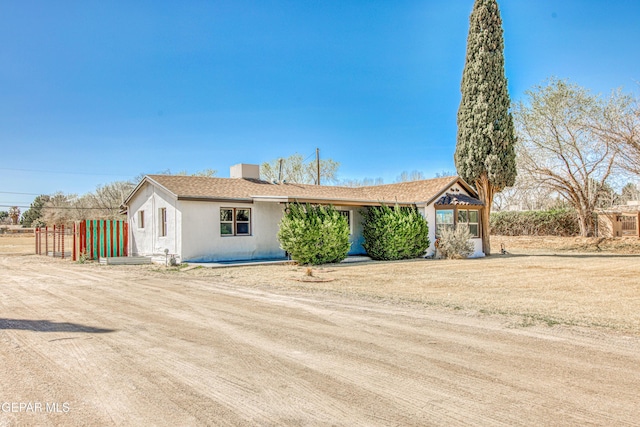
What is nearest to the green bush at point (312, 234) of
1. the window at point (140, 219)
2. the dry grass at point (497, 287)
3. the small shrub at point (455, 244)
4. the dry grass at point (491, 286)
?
the dry grass at point (491, 286)

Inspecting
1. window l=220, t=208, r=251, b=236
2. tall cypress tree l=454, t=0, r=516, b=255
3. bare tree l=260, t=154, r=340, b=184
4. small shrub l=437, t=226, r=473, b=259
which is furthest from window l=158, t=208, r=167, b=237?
bare tree l=260, t=154, r=340, b=184

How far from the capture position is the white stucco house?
17.3 m

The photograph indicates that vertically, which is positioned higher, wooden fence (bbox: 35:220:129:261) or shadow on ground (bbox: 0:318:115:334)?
wooden fence (bbox: 35:220:129:261)

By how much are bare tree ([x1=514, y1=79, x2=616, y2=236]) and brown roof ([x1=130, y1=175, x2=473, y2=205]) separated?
7.93m

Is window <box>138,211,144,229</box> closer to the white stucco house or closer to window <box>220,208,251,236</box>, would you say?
the white stucco house

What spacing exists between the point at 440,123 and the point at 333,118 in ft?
31.1

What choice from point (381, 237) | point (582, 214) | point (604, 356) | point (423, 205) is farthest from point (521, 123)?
point (604, 356)

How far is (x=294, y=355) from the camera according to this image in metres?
5.26

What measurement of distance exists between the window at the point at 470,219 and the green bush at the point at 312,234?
25.0 feet

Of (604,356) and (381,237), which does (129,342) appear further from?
(381,237)

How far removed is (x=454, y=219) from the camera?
21.6 meters

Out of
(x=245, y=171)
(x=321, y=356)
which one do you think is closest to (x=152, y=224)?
(x=245, y=171)

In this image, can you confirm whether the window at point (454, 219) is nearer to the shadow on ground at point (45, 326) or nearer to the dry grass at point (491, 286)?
the dry grass at point (491, 286)

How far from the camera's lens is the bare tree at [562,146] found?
2589cm
